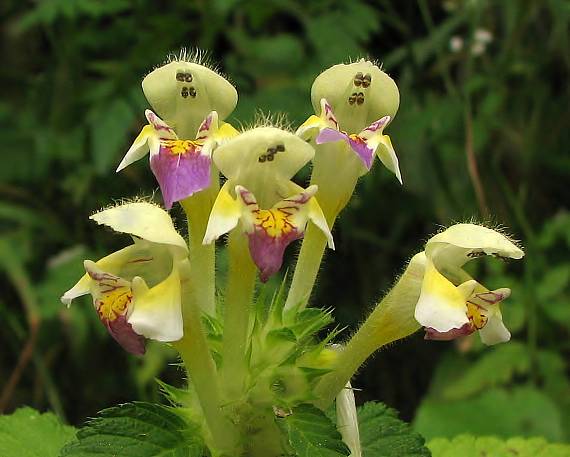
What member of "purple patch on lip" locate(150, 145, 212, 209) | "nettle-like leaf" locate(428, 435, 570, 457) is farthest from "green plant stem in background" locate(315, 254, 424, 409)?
"nettle-like leaf" locate(428, 435, 570, 457)

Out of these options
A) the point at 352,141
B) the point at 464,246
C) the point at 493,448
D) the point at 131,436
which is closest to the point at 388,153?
the point at 352,141

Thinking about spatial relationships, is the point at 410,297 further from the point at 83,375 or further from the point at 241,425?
the point at 83,375

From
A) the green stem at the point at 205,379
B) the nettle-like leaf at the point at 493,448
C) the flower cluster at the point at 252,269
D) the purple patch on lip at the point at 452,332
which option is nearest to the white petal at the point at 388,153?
the flower cluster at the point at 252,269

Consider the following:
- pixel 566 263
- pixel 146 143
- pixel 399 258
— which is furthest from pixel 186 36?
pixel 146 143

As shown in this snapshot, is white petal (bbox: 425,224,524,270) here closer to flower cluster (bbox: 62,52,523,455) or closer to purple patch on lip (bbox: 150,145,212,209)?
flower cluster (bbox: 62,52,523,455)

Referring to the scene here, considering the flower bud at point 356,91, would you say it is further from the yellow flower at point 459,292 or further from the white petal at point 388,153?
the yellow flower at point 459,292

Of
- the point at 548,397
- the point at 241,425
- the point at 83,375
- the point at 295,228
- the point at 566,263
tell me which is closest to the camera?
the point at 295,228
